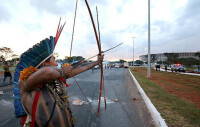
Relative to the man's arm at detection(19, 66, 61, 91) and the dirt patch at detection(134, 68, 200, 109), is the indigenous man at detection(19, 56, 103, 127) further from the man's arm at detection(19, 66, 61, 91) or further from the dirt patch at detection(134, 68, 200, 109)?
the dirt patch at detection(134, 68, 200, 109)

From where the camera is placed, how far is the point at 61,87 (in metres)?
1.53

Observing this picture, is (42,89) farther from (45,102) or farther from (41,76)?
(41,76)

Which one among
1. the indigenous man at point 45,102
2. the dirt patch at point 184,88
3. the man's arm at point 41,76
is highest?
the man's arm at point 41,76

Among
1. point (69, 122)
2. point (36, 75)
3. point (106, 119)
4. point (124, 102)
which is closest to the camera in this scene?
point (36, 75)

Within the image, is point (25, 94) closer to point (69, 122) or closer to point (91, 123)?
point (69, 122)

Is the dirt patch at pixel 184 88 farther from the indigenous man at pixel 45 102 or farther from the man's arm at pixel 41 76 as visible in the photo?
the man's arm at pixel 41 76

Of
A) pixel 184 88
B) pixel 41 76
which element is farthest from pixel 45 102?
pixel 184 88

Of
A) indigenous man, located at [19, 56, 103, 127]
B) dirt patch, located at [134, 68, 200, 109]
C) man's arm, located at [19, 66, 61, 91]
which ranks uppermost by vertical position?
man's arm, located at [19, 66, 61, 91]

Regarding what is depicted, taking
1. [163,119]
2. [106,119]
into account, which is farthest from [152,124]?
[106,119]

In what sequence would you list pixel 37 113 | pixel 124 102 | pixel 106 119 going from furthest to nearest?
1. pixel 124 102
2. pixel 106 119
3. pixel 37 113

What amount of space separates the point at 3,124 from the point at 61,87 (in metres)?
3.05

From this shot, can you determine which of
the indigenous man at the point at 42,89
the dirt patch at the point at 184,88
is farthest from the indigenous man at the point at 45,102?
the dirt patch at the point at 184,88

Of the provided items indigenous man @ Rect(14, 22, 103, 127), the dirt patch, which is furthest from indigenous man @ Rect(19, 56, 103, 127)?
the dirt patch

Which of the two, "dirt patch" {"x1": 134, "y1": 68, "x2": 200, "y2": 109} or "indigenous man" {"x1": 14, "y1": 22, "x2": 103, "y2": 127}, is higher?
"indigenous man" {"x1": 14, "y1": 22, "x2": 103, "y2": 127}
